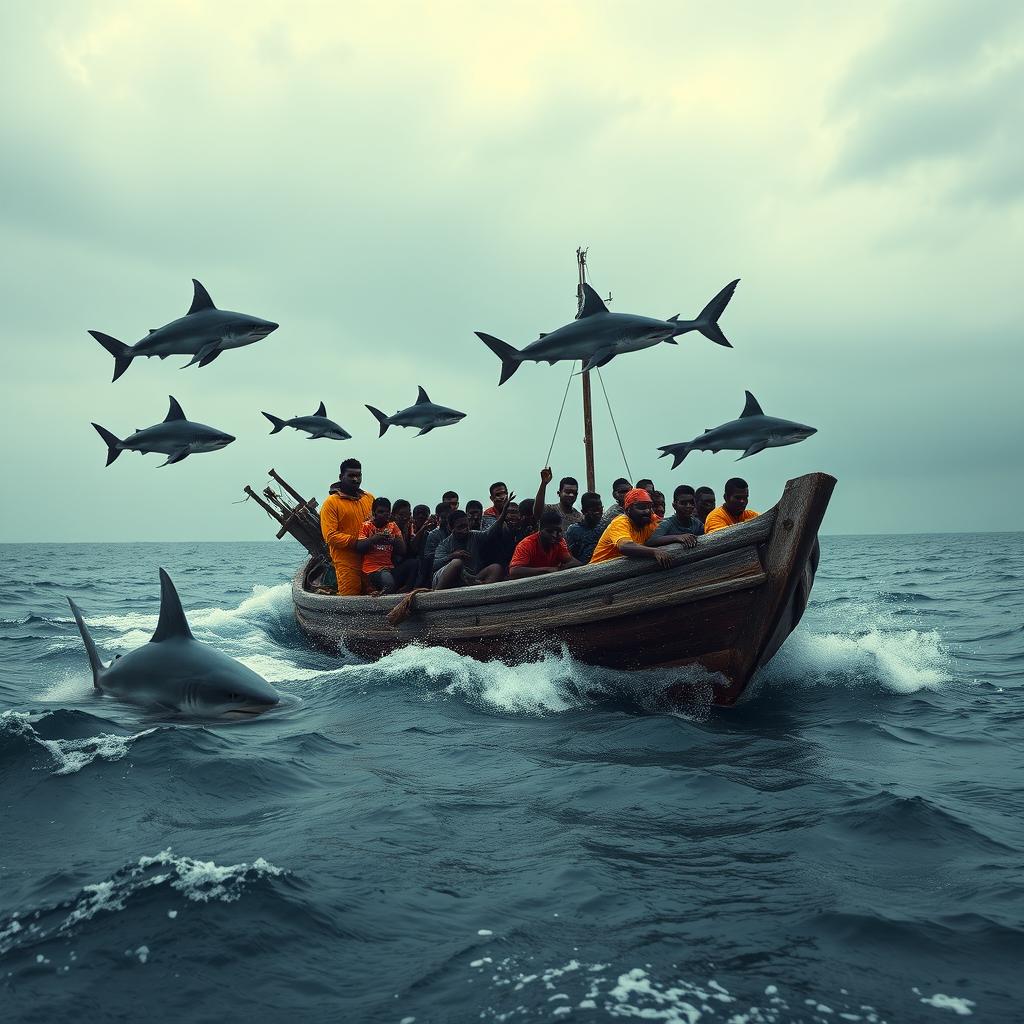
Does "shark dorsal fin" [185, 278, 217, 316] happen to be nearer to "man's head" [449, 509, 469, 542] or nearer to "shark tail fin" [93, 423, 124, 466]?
"shark tail fin" [93, 423, 124, 466]

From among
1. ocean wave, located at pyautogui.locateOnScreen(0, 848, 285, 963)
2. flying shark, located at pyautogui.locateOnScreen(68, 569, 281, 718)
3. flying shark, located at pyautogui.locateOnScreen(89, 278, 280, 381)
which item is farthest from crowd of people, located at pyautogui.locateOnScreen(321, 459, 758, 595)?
ocean wave, located at pyautogui.locateOnScreen(0, 848, 285, 963)

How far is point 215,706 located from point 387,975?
5.05 metres

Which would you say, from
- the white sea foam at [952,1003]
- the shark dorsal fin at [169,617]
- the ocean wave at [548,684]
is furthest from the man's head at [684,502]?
the white sea foam at [952,1003]

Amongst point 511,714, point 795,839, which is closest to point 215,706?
point 511,714

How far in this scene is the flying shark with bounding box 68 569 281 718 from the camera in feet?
25.8

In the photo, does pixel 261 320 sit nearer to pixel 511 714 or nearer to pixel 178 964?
pixel 511 714

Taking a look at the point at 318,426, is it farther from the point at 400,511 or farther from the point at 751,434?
the point at 751,434

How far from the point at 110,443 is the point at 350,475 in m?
3.81

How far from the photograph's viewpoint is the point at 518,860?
14.3 ft

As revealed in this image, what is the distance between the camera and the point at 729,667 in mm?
8445

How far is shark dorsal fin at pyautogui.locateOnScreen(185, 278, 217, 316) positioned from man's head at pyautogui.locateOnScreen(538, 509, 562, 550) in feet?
12.7

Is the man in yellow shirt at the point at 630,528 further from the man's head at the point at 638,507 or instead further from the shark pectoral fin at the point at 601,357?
the shark pectoral fin at the point at 601,357

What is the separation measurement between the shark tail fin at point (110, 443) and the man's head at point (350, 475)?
12.1ft

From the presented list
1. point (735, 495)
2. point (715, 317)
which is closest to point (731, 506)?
point (735, 495)
